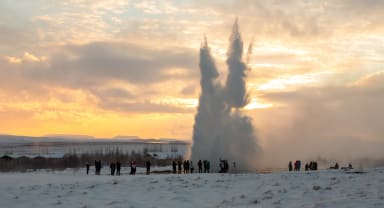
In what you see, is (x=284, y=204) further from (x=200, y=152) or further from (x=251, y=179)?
(x=200, y=152)

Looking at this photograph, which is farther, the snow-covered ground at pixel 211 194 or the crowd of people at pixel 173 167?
the crowd of people at pixel 173 167

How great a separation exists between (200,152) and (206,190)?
130 feet

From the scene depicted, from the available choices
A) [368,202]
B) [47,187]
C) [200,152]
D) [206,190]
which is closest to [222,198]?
[206,190]

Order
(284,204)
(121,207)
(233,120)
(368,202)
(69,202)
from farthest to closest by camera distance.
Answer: (233,120) < (69,202) < (121,207) < (284,204) < (368,202)

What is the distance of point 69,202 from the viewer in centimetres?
2320

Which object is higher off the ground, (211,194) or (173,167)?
(173,167)

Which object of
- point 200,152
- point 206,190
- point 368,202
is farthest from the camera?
point 200,152

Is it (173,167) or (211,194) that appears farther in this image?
(173,167)

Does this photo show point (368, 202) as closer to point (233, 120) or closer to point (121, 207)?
point (121, 207)

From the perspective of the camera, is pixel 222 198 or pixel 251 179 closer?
pixel 222 198

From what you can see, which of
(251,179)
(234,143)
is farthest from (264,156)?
(251,179)

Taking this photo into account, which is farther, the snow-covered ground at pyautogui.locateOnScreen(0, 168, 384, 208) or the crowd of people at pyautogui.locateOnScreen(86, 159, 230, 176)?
the crowd of people at pyautogui.locateOnScreen(86, 159, 230, 176)

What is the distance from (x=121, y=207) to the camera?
21188mm

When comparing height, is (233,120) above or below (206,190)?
above
